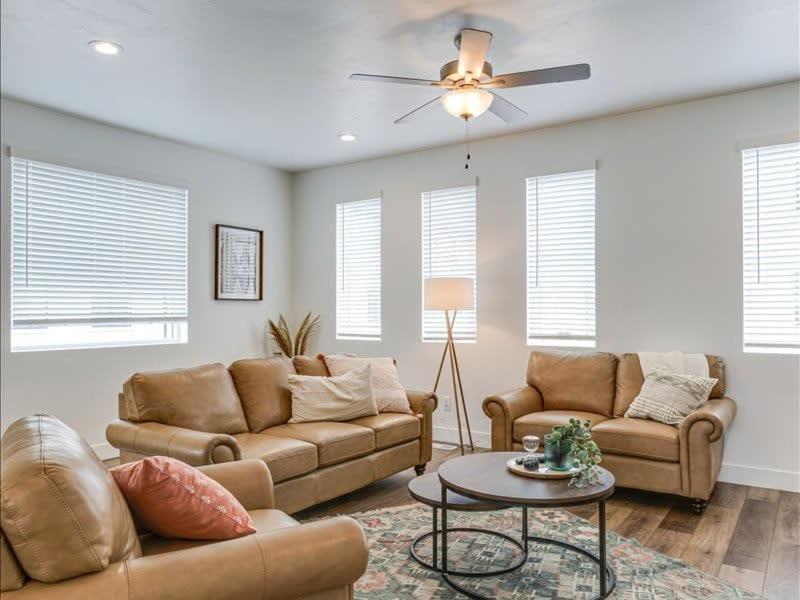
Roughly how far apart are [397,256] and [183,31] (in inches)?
116

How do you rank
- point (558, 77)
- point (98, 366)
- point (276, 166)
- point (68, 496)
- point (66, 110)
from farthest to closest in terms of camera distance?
point (276, 166) < point (98, 366) < point (66, 110) < point (558, 77) < point (68, 496)

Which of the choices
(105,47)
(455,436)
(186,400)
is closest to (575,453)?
(186,400)

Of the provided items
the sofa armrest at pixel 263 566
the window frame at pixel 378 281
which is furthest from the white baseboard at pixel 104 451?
the sofa armrest at pixel 263 566

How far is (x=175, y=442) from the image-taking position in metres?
2.85

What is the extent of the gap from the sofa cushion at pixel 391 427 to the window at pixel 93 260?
7.30 feet

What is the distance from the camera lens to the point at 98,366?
4527mm

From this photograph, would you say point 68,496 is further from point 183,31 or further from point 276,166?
point 276,166

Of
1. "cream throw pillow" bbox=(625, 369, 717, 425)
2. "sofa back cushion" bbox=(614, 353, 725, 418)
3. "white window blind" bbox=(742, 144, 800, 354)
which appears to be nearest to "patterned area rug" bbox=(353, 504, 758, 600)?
"cream throw pillow" bbox=(625, 369, 717, 425)

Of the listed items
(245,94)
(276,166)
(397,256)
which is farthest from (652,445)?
(276,166)

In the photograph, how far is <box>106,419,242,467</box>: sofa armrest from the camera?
273cm

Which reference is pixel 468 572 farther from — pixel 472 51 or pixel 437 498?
pixel 472 51

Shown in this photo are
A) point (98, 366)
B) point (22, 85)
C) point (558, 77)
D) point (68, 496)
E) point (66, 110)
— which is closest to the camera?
point (68, 496)

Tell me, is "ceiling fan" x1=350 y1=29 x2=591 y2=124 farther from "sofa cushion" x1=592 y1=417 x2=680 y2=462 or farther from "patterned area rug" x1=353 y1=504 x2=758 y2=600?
"patterned area rug" x1=353 y1=504 x2=758 y2=600

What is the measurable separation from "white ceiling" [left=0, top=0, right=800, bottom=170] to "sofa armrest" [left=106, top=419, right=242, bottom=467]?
2.06 metres
